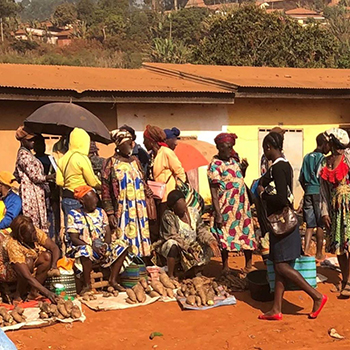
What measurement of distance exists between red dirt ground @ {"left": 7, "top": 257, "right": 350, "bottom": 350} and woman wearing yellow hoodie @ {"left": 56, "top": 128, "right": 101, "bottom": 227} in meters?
1.39

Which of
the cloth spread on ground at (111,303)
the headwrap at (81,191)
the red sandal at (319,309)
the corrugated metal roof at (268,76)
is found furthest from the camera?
the corrugated metal roof at (268,76)

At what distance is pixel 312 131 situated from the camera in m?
13.0

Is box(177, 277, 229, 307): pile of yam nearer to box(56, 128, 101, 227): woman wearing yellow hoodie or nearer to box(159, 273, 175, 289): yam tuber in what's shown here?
box(159, 273, 175, 289): yam tuber

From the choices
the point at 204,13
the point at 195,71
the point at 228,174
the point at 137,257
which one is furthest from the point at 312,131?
the point at 204,13

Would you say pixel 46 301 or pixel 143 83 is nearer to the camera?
pixel 46 301

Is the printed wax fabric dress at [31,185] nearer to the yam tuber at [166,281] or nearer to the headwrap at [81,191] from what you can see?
the headwrap at [81,191]

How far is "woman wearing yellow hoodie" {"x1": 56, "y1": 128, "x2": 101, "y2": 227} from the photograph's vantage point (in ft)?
23.1

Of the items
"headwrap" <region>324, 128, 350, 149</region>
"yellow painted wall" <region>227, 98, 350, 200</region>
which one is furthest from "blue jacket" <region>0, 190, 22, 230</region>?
"yellow painted wall" <region>227, 98, 350, 200</region>

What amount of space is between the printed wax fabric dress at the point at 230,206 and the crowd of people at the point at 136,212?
0.04 ft

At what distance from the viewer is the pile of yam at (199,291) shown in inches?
258

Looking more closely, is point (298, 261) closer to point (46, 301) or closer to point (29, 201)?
point (46, 301)

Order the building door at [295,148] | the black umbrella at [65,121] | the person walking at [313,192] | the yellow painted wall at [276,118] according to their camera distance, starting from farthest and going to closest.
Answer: the building door at [295,148] → the yellow painted wall at [276,118] → the person walking at [313,192] → the black umbrella at [65,121]

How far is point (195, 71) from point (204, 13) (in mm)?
50784

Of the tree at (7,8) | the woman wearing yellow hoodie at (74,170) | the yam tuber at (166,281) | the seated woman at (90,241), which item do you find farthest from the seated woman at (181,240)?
the tree at (7,8)
